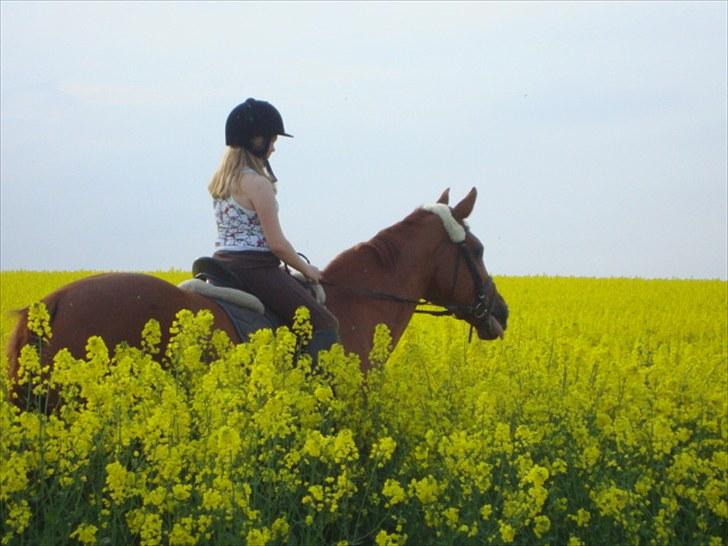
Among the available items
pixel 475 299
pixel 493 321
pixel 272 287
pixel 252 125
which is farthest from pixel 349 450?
pixel 493 321

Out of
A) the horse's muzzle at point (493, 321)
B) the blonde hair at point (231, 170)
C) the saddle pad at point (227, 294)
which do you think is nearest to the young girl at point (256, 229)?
the blonde hair at point (231, 170)

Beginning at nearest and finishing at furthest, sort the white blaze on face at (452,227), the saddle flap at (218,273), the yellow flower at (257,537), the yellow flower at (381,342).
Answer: the yellow flower at (257,537) → the yellow flower at (381,342) → the saddle flap at (218,273) → the white blaze on face at (452,227)

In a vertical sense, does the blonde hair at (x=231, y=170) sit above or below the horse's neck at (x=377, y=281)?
above

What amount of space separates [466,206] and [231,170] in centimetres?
199

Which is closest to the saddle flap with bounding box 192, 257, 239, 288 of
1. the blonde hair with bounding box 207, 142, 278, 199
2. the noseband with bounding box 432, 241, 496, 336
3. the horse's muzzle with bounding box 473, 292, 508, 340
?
the blonde hair with bounding box 207, 142, 278, 199

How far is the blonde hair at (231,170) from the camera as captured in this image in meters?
7.15

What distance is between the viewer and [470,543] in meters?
4.91

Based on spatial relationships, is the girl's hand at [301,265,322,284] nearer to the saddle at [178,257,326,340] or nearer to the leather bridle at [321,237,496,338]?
the saddle at [178,257,326,340]

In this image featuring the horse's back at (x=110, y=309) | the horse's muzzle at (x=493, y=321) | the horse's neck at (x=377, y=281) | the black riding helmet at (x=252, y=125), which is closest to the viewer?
the horse's back at (x=110, y=309)

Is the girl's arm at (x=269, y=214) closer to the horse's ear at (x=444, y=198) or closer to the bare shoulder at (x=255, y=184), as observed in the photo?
the bare shoulder at (x=255, y=184)

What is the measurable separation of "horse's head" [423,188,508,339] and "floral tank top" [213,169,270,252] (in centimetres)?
171

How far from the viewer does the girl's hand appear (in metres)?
7.31

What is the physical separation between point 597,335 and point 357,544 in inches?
495

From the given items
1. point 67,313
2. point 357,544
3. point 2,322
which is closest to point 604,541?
point 357,544
